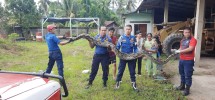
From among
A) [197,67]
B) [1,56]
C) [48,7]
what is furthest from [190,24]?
[48,7]

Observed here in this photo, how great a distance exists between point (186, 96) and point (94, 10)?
31312 mm

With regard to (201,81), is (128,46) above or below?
above

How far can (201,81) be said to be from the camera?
642cm

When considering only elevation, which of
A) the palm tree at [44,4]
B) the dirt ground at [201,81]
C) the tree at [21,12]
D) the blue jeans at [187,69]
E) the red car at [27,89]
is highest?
the palm tree at [44,4]

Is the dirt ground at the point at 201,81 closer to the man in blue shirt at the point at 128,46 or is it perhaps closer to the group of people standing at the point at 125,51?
the group of people standing at the point at 125,51

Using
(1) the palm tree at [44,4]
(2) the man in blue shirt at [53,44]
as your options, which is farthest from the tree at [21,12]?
(2) the man in blue shirt at [53,44]

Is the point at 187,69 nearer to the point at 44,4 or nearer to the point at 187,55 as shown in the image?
the point at 187,55

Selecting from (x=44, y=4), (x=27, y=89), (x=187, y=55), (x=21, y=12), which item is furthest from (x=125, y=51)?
(x=44, y=4)

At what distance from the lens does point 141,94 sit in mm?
5379

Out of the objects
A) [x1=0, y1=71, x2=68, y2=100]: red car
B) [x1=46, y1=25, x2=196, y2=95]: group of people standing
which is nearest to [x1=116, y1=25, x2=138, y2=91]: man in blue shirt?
[x1=46, y1=25, x2=196, y2=95]: group of people standing

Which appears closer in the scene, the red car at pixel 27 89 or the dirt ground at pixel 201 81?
the red car at pixel 27 89

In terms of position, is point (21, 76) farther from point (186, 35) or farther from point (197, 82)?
point (197, 82)

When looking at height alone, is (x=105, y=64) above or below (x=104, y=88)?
above

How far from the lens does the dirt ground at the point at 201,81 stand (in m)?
5.22
